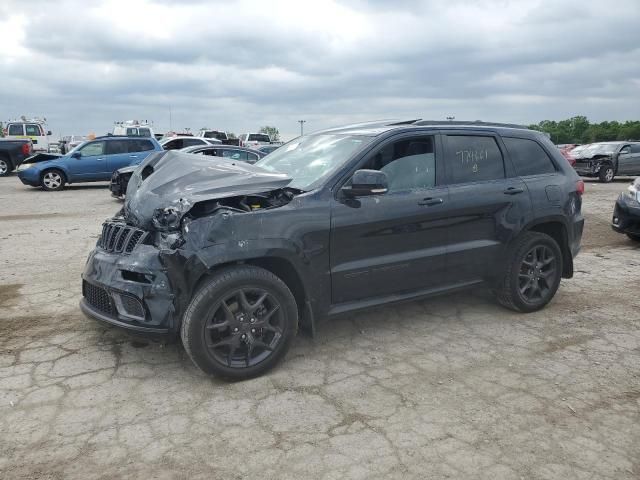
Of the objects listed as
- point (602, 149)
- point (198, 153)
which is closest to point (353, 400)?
point (198, 153)

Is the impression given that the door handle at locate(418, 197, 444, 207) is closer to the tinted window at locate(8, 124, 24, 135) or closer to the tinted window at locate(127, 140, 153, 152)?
the tinted window at locate(127, 140, 153, 152)

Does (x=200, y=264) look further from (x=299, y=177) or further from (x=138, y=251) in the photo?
(x=299, y=177)

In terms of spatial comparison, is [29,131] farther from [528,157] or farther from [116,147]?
[528,157]

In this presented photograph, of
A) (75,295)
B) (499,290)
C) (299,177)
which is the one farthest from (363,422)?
(75,295)

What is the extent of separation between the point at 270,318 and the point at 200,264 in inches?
25.2

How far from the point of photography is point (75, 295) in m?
5.34

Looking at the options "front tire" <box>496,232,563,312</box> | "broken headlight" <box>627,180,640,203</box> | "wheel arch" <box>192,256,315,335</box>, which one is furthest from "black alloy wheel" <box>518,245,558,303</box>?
"broken headlight" <box>627,180,640,203</box>

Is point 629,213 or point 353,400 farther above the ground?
point 629,213

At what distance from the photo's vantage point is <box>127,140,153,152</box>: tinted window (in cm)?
1661

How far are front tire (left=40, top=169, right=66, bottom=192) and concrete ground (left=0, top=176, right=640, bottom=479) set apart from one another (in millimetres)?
12088

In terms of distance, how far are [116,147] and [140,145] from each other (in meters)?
0.73

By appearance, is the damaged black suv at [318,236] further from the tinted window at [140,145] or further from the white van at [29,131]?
the white van at [29,131]

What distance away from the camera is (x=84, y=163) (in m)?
16.2

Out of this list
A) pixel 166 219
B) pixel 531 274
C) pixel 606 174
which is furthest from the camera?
pixel 606 174
